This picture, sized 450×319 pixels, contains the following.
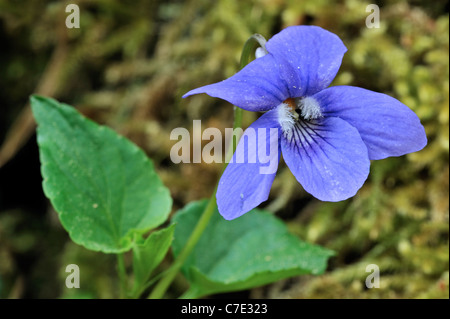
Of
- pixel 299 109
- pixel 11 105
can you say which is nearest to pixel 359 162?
pixel 299 109

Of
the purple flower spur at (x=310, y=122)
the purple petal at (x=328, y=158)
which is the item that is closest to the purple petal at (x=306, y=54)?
the purple flower spur at (x=310, y=122)

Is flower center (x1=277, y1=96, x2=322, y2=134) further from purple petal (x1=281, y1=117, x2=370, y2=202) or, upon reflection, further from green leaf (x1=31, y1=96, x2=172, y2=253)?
green leaf (x1=31, y1=96, x2=172, y2=253)

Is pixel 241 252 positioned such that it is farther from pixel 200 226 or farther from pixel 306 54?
pixel 306 54

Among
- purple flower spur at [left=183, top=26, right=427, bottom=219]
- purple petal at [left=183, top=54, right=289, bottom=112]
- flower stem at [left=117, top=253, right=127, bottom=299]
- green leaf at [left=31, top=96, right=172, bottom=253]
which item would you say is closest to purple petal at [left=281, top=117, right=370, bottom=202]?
purple flower spur at [left=183, top=26, right=427, bottom=219]

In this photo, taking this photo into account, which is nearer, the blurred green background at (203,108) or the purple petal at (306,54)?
the purple petal at (306,54)

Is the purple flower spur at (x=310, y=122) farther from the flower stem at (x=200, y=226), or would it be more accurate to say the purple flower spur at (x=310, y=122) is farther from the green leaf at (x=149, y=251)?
the green leaf at (x=149, y=251)

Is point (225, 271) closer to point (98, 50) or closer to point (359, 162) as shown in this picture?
point (359, 162)

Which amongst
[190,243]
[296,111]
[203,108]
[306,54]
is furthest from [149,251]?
[203,108]
